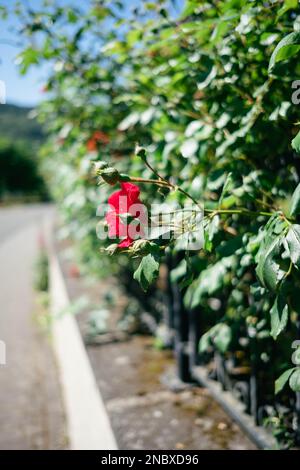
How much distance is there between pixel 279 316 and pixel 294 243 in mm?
191

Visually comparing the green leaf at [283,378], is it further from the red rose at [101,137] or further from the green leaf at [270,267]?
the red rose at [101,137]

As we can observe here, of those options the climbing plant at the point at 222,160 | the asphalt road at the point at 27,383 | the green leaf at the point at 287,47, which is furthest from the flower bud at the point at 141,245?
the asphalt road at the point at 27,383

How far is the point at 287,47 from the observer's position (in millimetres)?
874

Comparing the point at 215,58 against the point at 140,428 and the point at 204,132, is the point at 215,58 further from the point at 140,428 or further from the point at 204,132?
the point at 140,428

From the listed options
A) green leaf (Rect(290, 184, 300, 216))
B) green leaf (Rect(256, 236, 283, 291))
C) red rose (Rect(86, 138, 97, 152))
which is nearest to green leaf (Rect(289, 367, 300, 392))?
green leaf (Rect(256, 236, 283, 291))

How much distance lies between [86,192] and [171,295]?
0.84 meters

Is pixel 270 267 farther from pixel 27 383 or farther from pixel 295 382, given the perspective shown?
pixel 27 383

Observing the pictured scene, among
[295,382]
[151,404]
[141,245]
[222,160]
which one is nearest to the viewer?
[141,245]

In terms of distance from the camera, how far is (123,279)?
3391mm

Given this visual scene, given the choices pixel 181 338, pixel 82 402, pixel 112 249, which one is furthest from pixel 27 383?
pixel 112 249

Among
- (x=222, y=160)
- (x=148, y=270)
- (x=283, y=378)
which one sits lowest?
(x=283, y=378)

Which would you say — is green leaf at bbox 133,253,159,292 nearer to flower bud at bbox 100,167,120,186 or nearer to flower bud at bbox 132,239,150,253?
flower bud at bbox 132,239,150,253

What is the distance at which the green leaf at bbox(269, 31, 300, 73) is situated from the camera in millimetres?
853

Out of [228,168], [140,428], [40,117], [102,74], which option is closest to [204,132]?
[228,168]
